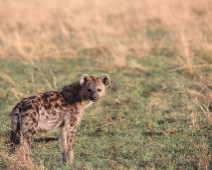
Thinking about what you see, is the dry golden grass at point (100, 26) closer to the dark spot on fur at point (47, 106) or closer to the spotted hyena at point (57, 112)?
the spotted hyena at point (57, 112)

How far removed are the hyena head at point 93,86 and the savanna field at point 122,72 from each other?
0.56 meters

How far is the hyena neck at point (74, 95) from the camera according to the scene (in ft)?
18.9

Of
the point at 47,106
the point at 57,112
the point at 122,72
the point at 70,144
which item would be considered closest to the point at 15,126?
the point at 47,106

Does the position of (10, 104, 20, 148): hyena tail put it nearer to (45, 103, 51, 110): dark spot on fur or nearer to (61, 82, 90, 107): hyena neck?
(45, 103, 51, 110): dark spot on fur

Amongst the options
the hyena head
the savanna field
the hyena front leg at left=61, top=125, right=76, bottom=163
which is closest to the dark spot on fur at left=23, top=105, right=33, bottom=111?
the savanna field

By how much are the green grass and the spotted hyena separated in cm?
28

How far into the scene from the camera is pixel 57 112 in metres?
5.50

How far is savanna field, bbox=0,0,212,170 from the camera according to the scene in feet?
18.7

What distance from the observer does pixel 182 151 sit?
18.6 ft

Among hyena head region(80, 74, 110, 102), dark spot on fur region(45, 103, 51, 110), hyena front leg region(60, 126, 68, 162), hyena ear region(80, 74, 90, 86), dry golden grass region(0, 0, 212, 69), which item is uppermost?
dry golden grass region(0, 0, 212, 69)

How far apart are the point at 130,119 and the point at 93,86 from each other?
1054mm

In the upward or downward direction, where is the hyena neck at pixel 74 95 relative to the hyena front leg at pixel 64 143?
upward

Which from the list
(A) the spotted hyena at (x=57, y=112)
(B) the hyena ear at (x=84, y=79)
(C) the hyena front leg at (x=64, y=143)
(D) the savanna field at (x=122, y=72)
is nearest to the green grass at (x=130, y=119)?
(D) the savanna field at (x=122, y=72)

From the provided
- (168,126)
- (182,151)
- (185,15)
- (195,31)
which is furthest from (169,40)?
(182,151)
